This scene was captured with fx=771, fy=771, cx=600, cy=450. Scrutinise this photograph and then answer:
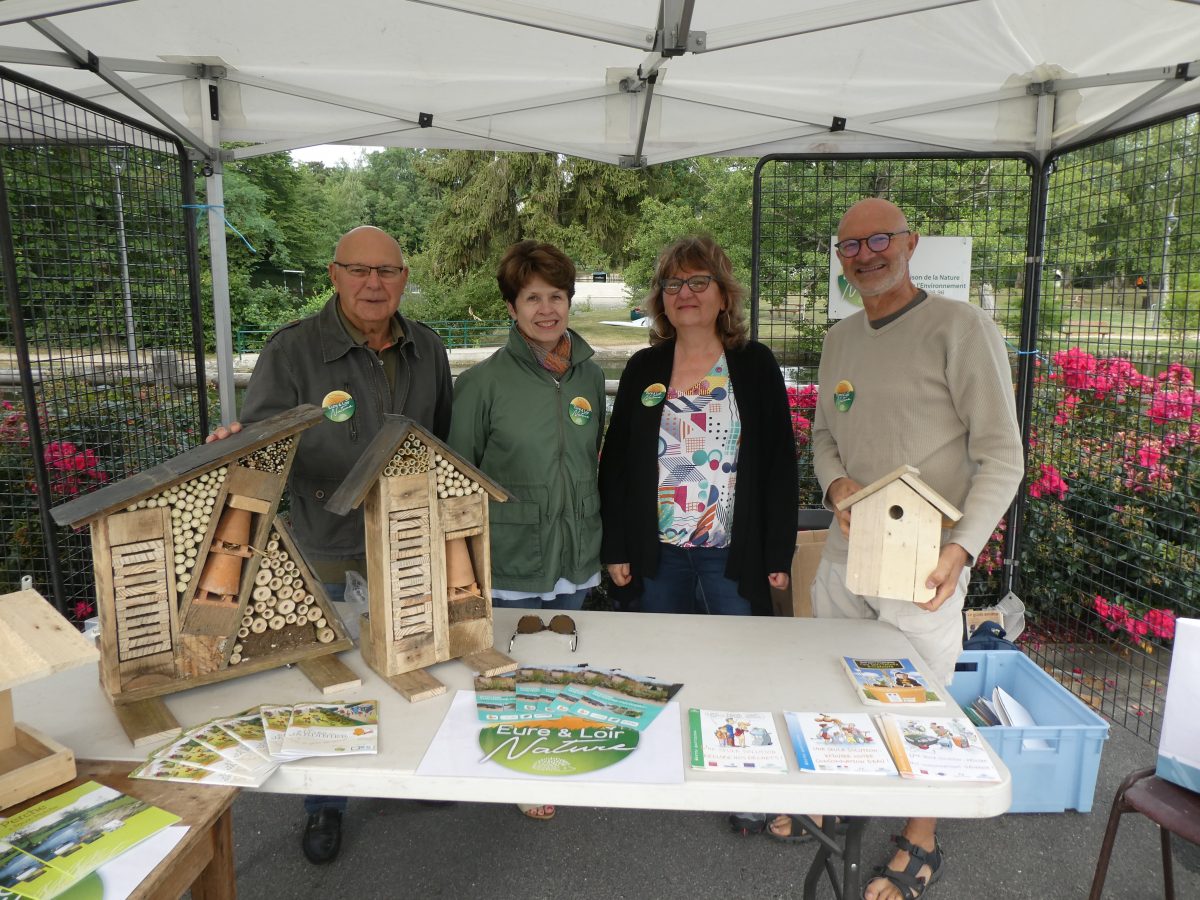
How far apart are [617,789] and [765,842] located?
1486mm

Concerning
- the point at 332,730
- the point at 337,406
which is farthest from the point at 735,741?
the point at 337,406

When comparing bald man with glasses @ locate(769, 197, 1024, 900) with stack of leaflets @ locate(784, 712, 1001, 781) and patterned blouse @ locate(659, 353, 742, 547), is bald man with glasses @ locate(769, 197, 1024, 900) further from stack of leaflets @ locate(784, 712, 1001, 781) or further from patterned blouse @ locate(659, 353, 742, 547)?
stack of leaflets @ locate(784, 712, 1001, 781)

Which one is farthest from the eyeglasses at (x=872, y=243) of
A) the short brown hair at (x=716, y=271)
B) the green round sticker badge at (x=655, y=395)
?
the green round sticker badge at (x=655, y=395)

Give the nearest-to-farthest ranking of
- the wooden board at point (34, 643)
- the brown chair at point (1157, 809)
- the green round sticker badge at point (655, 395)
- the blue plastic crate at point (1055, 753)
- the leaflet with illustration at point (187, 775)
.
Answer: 1. the wooden board at point (34, 643)
2. the leaflet with illustration at point (187, 775)
3. the brown chair at point (1157, 809)
4. the green round sticker badge at point (655, 395)
5. the blue plastic crate at point (1055, 753)

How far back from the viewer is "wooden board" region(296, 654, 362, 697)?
5.16 feet

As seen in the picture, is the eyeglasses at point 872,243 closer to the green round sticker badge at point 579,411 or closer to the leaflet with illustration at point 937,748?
the green round sticker badge at point 579,411

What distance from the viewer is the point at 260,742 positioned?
4.46 feet

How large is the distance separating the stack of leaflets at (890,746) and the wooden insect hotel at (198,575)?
3.01ft

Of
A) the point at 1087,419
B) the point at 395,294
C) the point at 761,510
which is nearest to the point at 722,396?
the point at 761,510

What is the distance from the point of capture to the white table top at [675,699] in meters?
1.25

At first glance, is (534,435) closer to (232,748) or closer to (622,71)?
(232,748)

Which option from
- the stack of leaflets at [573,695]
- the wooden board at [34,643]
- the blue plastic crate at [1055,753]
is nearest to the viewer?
the wooden board at [34,643]

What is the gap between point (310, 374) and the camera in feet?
7.41

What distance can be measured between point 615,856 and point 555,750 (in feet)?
4.34
